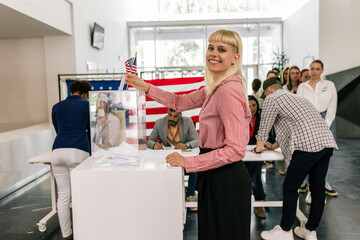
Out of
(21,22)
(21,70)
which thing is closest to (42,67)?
(21,70)

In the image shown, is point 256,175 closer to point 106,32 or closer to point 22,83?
point 22,83

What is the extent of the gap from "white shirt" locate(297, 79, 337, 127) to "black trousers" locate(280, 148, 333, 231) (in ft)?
4.57

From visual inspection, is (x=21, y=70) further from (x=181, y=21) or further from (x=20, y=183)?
(x=181, y=21)

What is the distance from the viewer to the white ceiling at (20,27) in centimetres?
452

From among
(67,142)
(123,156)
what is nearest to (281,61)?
(67,142)

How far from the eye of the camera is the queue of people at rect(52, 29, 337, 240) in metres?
1.37

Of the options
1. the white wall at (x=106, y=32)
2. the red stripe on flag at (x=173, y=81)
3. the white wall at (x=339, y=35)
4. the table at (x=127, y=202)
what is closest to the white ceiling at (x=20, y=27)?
the white wall at (x=106, y=32)

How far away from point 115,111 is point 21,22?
14.0 feet

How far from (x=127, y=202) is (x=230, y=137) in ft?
2.10

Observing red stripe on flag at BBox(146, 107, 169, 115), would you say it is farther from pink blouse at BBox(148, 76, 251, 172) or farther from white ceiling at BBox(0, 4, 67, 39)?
pink blouse at BBox(148, 76, 251, 172)

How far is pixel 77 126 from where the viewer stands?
9.38ft

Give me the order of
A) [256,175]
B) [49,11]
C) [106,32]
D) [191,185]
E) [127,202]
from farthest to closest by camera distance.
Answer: [106,32] → [49,11] → [191,185] → [256,175] → [127,202]

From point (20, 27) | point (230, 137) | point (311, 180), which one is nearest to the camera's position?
point (230, 137)

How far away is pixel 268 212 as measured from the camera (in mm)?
3559
